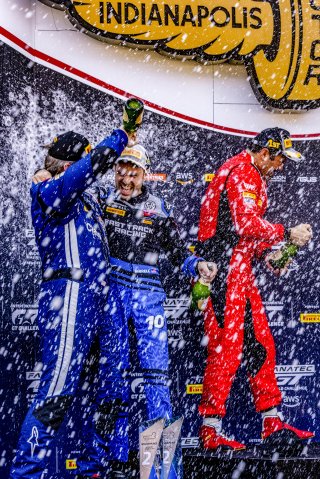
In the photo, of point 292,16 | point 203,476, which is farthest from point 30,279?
point 292,16

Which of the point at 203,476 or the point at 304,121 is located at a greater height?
the point at 304,121

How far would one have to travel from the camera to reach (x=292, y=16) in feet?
14.3

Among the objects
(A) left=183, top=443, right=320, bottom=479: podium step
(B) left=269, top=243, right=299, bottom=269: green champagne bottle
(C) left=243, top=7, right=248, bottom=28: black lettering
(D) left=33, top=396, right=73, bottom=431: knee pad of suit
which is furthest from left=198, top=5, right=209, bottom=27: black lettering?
(A) left=183, top=443, right=320, bottom=479: podium step

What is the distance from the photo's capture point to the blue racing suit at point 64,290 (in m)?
2.77

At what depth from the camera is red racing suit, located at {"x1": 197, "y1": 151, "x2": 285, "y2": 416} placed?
12.9 ft

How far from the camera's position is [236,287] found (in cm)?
404

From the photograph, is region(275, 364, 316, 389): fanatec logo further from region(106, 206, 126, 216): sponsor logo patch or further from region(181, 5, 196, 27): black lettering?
region(181, 5, 196, 27): black lettering

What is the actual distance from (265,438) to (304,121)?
2.22m

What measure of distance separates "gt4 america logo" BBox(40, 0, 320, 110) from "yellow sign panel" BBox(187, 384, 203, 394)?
199 centimetres

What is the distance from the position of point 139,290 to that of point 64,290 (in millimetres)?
630

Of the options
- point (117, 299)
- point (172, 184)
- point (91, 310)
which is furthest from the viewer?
point (172, 184)

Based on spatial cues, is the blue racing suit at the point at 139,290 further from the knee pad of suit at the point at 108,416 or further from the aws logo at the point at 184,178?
the aws logo at the point at 184,178

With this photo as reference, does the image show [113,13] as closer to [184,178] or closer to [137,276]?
[184,178]

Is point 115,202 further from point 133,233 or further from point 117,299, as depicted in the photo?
point 117,299
